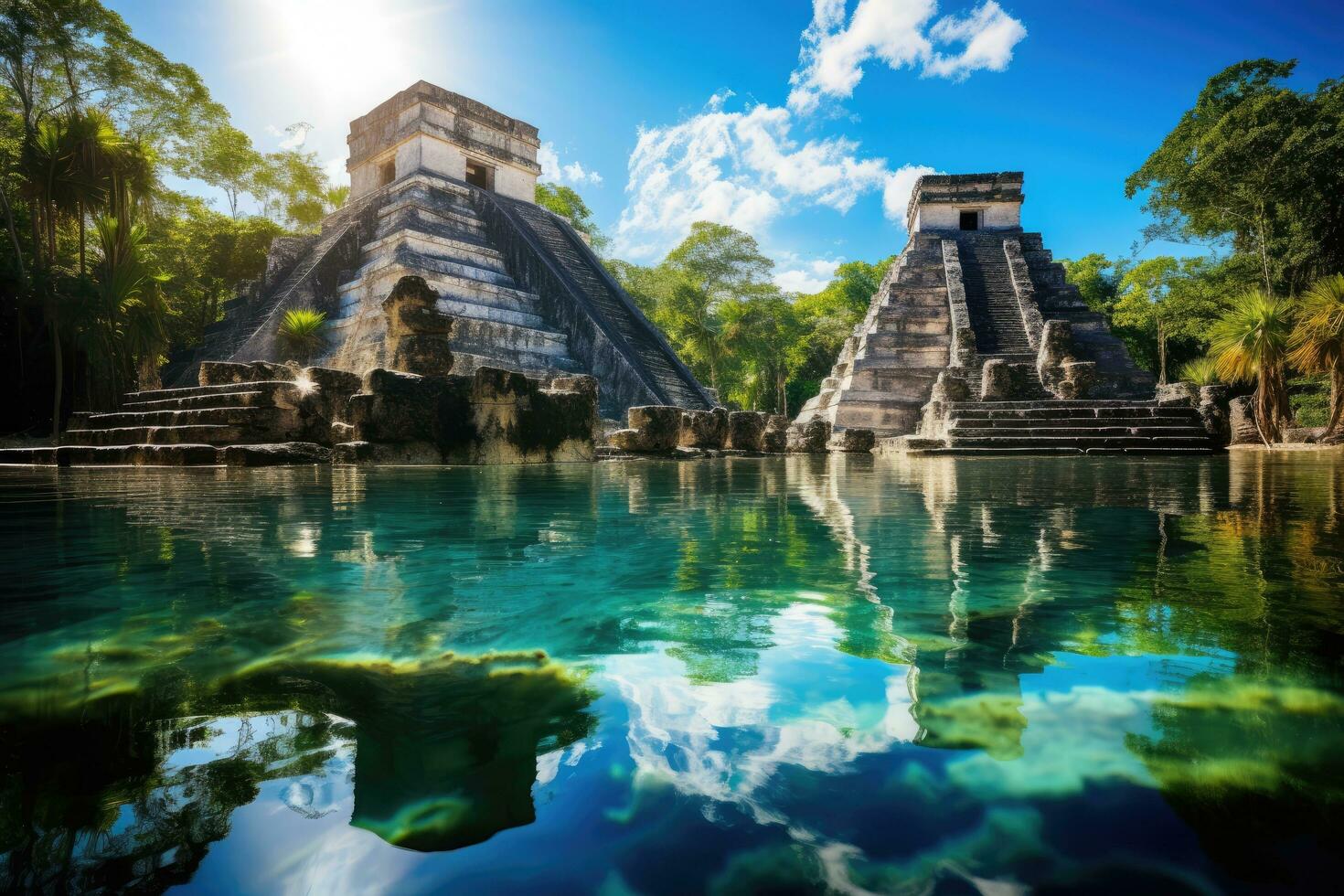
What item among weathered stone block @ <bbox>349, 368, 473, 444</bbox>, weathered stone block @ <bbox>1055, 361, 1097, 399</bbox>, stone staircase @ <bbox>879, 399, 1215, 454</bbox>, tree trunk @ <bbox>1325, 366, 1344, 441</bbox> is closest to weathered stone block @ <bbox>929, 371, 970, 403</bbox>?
weathered stone block @ <bbox>1055, 361, 1097, 399</bbox>

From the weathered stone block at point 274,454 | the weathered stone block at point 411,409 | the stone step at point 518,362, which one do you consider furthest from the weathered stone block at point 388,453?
the stone step at point 518,362

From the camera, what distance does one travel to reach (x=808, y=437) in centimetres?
1155

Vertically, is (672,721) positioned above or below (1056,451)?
above

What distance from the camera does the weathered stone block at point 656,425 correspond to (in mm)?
8461

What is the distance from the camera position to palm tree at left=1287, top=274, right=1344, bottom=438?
1145cm

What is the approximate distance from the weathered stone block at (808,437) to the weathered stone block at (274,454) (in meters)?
7.30

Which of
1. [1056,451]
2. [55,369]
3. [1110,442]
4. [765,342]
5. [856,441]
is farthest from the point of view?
[765,342]

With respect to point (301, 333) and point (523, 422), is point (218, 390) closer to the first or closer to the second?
point (523, 422)

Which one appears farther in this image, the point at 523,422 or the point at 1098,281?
the point at 1098,281

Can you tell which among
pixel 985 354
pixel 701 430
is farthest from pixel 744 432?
pixel 985 354

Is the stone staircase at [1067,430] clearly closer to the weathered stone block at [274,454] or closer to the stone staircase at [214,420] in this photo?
the weathered stone block at [274,454]

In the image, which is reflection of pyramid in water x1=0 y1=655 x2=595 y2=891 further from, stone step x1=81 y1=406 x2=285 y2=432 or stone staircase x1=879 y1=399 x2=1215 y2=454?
stone staircase x1=879 y1=399 x2=1215 y2=454

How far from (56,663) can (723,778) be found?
2.83ft

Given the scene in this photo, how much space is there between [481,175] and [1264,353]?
63.7 ft
